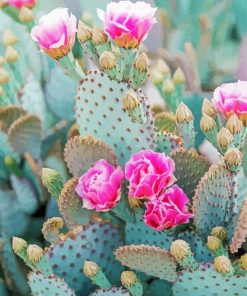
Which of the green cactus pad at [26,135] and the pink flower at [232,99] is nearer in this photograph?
the pink flower at [232,99]

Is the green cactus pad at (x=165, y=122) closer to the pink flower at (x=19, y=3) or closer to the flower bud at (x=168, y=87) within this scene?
the flower bud at (x=168, y=87)

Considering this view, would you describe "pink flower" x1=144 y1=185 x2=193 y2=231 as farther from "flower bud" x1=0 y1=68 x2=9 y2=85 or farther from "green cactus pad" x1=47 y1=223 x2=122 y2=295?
"flower bud" x1=0 y1=68 x2=9 y2=85

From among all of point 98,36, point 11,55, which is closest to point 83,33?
point 98,36

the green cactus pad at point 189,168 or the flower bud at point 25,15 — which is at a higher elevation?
the flower bud at point 25,15

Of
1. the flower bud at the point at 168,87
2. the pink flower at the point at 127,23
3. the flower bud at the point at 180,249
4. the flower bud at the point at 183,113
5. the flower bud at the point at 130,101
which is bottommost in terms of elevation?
the flower bud at the point at 180,249

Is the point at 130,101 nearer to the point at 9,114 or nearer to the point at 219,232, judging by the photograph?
the point at 219,232

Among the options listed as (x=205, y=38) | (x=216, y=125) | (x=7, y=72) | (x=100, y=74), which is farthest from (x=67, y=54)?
(x=205, y=38)

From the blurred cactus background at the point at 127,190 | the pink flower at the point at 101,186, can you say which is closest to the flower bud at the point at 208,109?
the blurred cactus background at the point at 127,190

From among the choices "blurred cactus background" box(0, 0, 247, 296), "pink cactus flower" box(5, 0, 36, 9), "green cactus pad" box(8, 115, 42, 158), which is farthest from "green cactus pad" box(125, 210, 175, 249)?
"pink cactus flower" box(5, 0, 36, 9)
